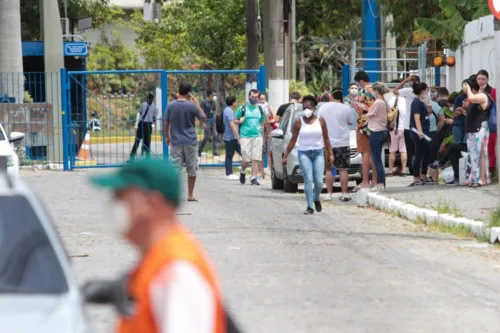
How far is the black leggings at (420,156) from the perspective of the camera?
19625 millimetres

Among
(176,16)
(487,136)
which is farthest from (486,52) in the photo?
(176,16)

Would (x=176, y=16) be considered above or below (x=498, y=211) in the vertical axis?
above

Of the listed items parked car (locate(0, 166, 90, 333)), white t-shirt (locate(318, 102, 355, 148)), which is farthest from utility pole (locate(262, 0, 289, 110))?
parked car (locate(0, 166, 90, 333))

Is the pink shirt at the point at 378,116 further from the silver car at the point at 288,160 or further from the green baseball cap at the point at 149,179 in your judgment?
the green baseball cap at the point at 149,179

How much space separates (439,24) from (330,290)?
18949 mm

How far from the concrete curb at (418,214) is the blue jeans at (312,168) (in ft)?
4.03

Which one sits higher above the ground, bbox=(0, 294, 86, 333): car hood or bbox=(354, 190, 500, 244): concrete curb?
bbox=(0, 294, 86, 333): car hood

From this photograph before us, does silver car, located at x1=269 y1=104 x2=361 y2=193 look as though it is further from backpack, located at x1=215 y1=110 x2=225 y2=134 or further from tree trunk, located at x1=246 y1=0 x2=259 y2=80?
tree trunk, located at x1=246 y1=0 x2=259 y2=80

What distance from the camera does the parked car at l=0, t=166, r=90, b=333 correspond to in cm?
449

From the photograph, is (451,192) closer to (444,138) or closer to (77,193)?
(444,138)

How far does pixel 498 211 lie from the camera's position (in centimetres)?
1396

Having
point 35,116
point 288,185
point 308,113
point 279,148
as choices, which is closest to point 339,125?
point 308,113

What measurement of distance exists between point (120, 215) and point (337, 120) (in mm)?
14852

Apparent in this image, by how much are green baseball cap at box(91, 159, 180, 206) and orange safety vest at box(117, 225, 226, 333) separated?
0.12 meters
